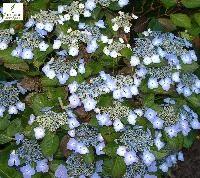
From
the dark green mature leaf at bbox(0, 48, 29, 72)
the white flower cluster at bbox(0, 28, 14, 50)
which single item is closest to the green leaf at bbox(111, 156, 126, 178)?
the dark green mature leaf at bbox(0, 48, 29, 72)

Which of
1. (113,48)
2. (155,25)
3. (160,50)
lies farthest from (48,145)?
(155,25)

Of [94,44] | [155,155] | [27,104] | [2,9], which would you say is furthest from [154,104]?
[2,9]

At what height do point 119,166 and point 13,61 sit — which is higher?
point 13,61

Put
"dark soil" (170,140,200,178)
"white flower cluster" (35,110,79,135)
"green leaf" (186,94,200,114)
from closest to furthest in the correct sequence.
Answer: "white flower cluster" (35,110,79,135) < "green leaf" (186,94,200,114) < "dark soil" (170,140,200,178)

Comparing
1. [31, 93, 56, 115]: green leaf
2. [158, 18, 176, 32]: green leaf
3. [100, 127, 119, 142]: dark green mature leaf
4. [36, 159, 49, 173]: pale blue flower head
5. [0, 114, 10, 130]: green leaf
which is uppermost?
[158, 18, 176, 32]: green leaf

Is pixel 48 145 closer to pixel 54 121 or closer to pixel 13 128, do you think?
pixel 54 121

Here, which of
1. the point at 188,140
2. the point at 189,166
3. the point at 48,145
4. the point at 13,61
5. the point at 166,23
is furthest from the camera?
the point at 189,166

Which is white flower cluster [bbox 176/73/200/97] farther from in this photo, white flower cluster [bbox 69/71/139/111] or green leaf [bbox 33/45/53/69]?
green leaf [bbox 33/45/53/69]

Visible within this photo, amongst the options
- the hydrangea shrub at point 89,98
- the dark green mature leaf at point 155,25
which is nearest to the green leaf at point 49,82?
the hydrangea shrub at point 89,98
